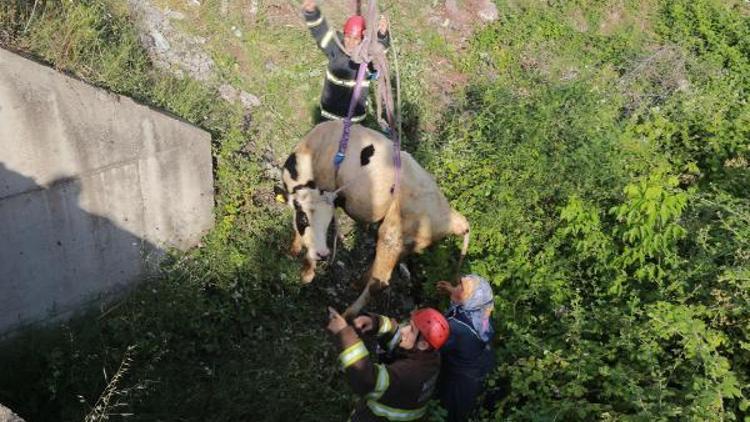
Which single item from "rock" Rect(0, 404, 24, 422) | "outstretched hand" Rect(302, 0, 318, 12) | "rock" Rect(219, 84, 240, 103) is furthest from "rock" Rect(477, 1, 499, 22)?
"rock" Rect(0, 404, 24, 422)

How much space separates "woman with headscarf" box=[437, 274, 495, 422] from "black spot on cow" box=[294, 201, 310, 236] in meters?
1.97

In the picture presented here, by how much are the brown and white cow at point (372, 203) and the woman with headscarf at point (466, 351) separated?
1408 mm

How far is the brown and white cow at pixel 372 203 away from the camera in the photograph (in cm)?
646

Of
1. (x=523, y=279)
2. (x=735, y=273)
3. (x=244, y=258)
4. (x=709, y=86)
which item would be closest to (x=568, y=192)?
(x=523, y=279)

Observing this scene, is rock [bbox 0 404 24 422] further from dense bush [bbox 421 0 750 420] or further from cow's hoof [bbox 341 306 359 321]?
cow's hoof [bbox 341 306 359 321]

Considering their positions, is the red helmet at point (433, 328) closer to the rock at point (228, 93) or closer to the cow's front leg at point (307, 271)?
the cow's front leg at point (307, 271)

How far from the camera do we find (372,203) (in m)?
6.59

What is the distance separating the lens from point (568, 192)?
7.58 metres

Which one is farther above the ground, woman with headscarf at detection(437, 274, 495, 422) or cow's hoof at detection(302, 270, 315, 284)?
woman with headscarf at detection(437, 274, 495, 422)

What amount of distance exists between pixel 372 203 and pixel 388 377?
8.72 feet

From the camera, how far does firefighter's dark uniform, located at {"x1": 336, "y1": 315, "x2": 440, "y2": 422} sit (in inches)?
161

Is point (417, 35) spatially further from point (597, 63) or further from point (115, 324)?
point (115, 324)

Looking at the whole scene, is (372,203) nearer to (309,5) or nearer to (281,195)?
(281,195)

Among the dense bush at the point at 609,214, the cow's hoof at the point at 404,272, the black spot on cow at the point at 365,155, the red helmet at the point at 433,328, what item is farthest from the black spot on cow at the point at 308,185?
the red helmet at the point at 433,328
